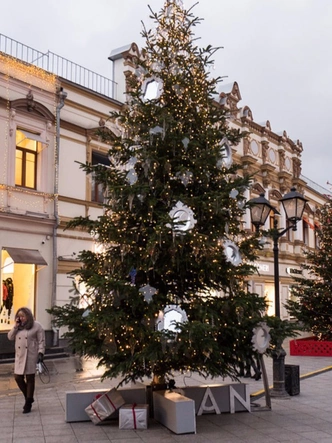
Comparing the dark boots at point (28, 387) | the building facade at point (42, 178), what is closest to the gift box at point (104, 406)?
the dark boots at point (28, 387)

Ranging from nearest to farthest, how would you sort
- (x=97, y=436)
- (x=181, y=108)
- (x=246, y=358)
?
(x=97, y=436) < (x=246, y=358) < (x=181, y=108)

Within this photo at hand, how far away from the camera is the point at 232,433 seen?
8.12 metres

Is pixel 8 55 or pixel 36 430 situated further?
pixel 8 55

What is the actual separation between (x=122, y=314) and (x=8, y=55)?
42.8 ft

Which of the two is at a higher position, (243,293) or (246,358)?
(243,293)

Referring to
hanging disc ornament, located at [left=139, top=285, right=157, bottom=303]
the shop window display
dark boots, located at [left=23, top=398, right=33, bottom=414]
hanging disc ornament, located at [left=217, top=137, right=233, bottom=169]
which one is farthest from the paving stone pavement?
the shop window display

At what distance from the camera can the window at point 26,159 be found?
62.5 feet

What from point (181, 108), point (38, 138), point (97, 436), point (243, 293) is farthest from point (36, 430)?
point (38, 138)

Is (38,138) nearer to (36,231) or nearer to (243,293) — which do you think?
(36,231)

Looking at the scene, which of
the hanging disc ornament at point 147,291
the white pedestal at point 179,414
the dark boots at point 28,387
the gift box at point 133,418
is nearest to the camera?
the white pedestal at point 179,414

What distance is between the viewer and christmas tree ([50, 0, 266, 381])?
8383mm

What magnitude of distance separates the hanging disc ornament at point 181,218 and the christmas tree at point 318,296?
1302 centimetres

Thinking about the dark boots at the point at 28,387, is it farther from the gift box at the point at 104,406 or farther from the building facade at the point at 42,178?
the building facade at the point at 42,178

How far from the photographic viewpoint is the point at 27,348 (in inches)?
375
